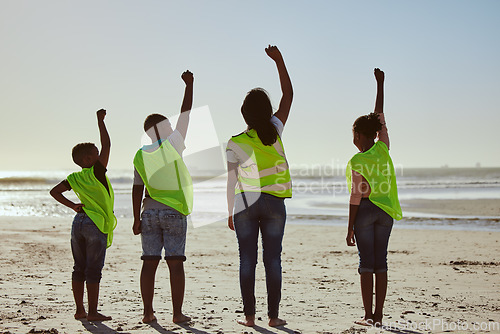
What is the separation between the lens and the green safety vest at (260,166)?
4.18m

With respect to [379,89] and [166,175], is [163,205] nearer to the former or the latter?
[166,175]

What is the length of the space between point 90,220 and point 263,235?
151 centimetres

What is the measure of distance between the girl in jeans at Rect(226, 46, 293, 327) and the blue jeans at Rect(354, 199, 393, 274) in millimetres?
641

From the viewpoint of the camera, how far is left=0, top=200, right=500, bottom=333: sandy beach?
429cm

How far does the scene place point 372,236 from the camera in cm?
421

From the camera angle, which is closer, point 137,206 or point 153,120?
point 137,206

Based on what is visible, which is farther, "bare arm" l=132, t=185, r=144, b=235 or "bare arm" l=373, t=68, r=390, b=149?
"bare arm" l=373, t=68, r=390, b=149

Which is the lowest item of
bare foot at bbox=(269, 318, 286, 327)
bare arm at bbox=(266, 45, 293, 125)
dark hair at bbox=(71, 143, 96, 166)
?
bare foot at bbox=(269, 318, 286, 327)

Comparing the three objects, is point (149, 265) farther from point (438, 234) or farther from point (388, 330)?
point (438, 234)

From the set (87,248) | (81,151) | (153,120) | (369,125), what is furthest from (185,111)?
(369,125)

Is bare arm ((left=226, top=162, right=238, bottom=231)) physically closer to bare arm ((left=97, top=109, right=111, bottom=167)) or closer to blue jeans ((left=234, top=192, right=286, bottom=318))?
blue jeans ((left=234, top=192, right=286, bottom=318))

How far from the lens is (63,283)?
616cm

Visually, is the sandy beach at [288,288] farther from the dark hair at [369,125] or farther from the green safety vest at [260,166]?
the dark hair at [369,125]

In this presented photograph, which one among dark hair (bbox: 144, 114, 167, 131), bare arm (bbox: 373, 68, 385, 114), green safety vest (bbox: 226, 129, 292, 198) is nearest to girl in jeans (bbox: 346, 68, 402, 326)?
bare arm (bbox: 373, 68, 385, 114)
